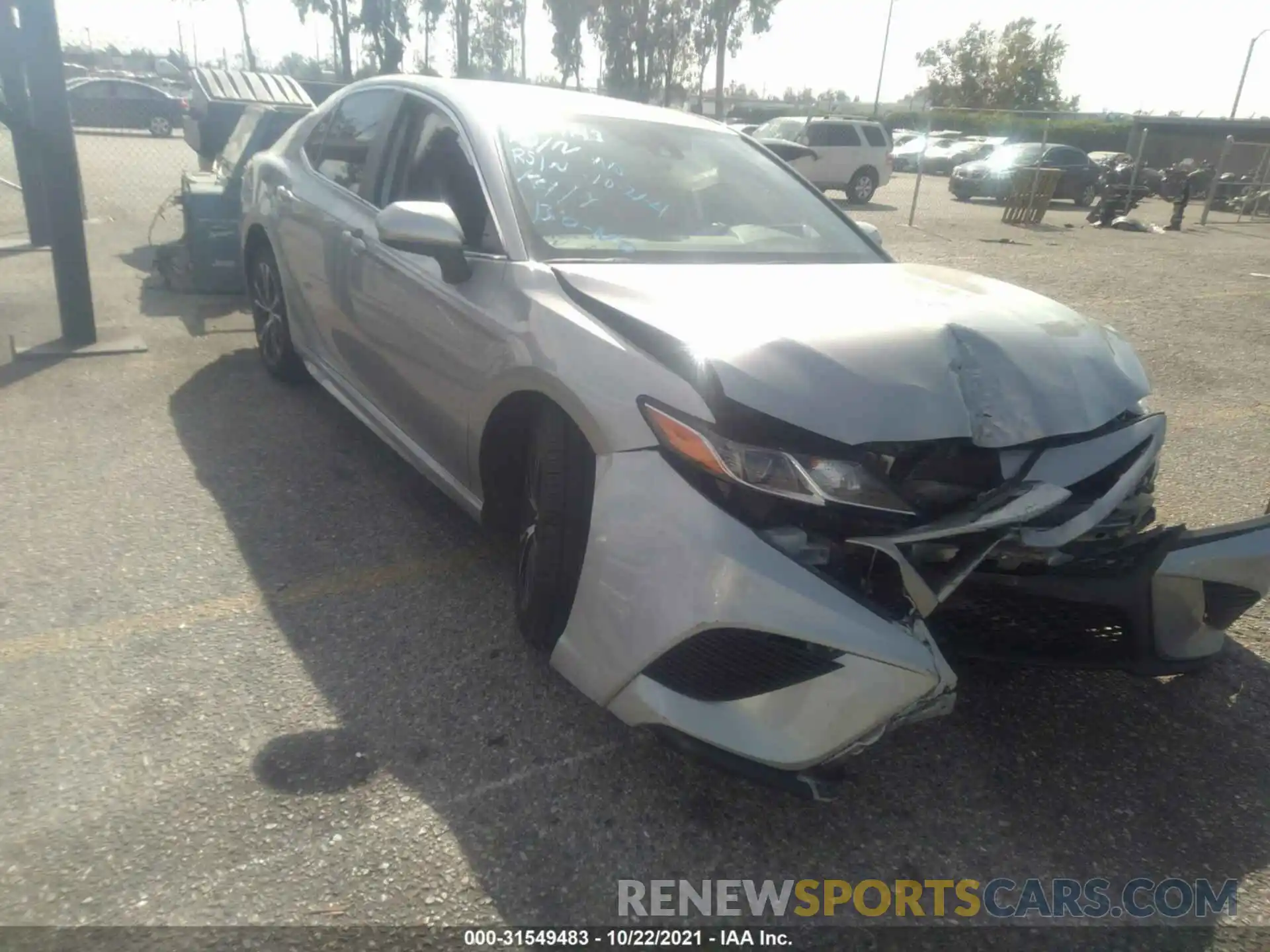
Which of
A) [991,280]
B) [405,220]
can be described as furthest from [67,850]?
[991,280]

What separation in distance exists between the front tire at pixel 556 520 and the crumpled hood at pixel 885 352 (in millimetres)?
379

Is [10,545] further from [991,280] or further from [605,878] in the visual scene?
[991,280]

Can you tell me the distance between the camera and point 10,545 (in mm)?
3318

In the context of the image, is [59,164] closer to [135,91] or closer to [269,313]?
[269,313]

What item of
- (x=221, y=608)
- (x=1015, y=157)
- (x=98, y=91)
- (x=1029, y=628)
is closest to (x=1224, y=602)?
(x=1029, y=628)

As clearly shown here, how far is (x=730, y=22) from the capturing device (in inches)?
1980

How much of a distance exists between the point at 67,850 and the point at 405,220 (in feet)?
6.00

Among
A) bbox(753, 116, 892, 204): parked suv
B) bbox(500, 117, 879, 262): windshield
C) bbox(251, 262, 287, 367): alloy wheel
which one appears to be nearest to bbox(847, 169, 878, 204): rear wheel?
bbox(753, 116, 892, 204): parked suv

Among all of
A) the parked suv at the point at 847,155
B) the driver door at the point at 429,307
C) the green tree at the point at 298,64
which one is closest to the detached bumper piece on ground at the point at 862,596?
the driver door at the point at 429,307

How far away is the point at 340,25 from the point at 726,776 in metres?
40.6

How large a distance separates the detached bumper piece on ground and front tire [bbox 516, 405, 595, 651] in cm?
19

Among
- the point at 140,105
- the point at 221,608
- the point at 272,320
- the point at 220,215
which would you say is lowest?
the point at 221,608

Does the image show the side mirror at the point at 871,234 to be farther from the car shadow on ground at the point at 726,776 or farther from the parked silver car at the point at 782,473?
the car shadow on ground at the point at 726,776

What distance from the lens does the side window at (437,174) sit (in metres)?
3.00
